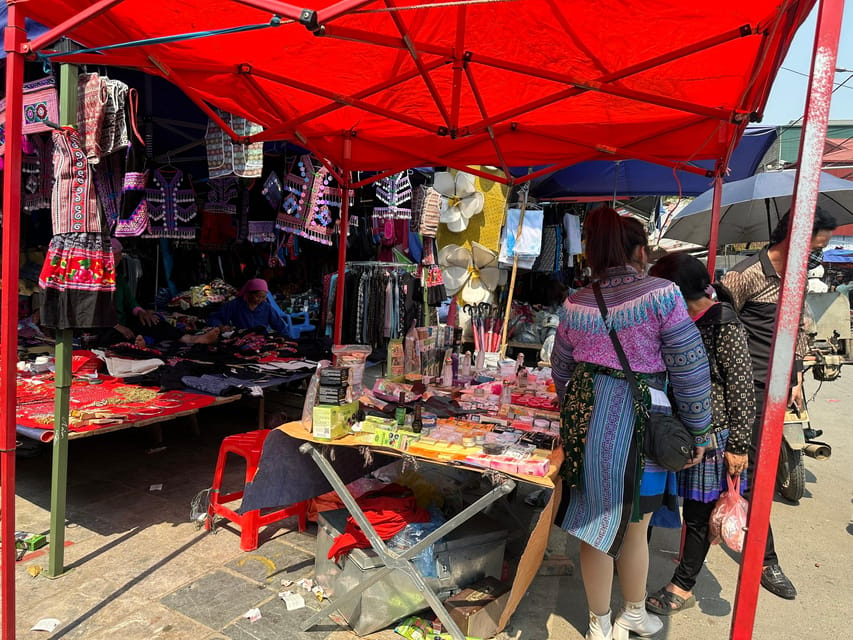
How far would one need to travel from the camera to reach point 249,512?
11.0ft

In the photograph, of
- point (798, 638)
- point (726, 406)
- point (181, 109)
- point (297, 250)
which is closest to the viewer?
point (726, 406)

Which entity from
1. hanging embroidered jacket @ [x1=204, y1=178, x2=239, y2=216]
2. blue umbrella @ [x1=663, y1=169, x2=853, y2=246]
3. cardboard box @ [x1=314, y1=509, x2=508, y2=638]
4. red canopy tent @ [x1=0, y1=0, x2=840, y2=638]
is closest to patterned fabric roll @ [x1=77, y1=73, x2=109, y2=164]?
red canopy tent @ [x1=0, y1=0, x2=840, y2=638]

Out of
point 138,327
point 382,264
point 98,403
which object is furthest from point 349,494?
point 382,264

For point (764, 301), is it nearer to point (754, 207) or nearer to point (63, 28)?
point (754, 207)

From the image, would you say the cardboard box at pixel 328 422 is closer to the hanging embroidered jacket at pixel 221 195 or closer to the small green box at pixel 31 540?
the small green box at pixel 31 540

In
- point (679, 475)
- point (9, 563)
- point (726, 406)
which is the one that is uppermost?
point (726, 406)

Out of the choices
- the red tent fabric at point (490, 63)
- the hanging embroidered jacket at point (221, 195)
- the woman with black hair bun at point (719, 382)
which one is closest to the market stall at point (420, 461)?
the woman with black hair bun at point (719, 382)

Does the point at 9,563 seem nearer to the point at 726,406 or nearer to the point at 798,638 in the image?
the point at 726,406

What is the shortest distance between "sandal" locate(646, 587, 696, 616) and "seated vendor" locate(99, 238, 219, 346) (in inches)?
192

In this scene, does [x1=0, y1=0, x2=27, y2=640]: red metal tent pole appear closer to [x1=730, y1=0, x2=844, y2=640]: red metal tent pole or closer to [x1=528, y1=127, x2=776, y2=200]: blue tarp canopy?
[x1=730, y1=0, x2=844, y2=640]: red metal tent pole

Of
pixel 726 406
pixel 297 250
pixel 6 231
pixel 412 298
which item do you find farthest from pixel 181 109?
pixel 726 406

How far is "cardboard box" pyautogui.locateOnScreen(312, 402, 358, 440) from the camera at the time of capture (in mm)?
2660

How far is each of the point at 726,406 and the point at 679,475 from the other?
1.38ft

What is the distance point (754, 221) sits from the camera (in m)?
5.89
